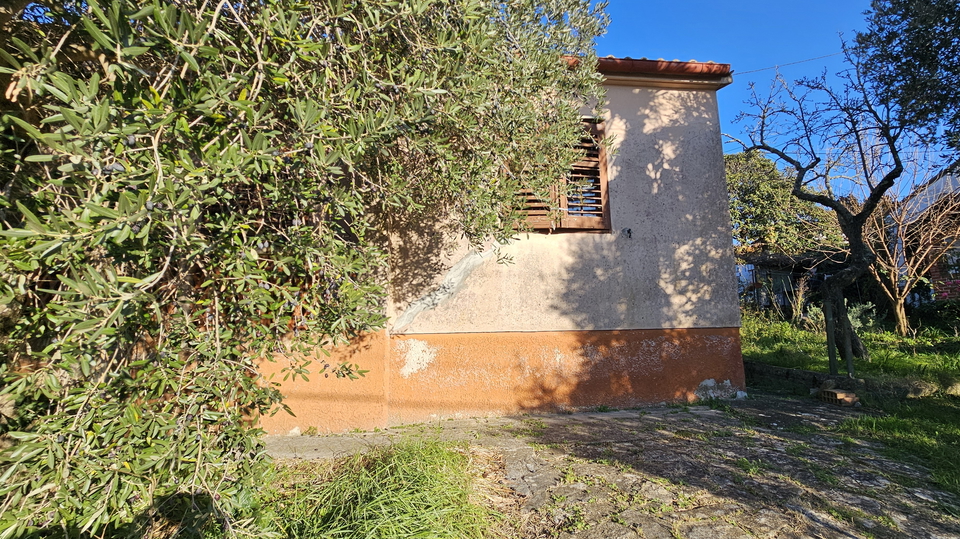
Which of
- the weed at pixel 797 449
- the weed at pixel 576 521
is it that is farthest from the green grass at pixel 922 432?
the weed at pixel 576 521

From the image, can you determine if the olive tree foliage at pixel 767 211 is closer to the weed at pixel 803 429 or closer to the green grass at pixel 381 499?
the weed at pixel 803 429

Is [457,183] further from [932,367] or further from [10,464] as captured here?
[932,367]

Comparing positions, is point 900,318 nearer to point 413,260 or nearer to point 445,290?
point 445,290

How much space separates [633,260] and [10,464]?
18.6 feet

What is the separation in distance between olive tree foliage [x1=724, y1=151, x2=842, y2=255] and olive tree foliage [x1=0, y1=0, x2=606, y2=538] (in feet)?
40.9

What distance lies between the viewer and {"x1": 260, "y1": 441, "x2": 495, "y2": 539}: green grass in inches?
99.5

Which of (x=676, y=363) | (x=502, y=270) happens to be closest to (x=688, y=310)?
(x=676, y=363)

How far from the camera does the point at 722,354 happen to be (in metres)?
6.06

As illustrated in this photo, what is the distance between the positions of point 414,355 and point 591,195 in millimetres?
2919

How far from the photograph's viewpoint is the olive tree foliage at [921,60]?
513 cm

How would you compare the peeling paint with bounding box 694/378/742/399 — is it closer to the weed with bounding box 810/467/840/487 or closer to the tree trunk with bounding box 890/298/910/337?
the weed with bounding box 810/467/840/487

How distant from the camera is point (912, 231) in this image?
33.0 feet

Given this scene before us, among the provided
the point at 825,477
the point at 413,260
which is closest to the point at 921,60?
the point at 825,477

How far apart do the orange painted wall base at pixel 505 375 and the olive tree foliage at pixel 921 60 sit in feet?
10.5
